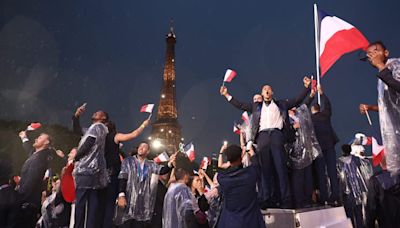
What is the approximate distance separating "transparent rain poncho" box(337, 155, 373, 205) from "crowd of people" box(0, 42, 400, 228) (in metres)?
0.19

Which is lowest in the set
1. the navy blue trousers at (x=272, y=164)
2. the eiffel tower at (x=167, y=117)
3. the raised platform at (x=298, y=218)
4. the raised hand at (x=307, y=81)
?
the raised platform at (x=298, y=218)

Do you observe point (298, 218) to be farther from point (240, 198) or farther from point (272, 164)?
point (272, 164)

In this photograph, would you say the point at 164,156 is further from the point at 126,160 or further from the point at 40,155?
the point at 40,155

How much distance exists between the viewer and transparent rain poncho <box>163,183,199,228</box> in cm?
480

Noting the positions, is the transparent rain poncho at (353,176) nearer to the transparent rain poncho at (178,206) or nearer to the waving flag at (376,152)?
the waving flag at (376,152)

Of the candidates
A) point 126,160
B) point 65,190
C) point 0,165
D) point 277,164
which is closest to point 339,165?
point 277,164

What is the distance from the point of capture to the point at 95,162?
4766mm

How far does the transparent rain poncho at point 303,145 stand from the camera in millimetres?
5266

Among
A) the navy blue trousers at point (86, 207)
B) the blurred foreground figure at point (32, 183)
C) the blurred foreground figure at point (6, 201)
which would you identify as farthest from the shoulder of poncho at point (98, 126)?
the blurred foreground figure at point (6, 201)

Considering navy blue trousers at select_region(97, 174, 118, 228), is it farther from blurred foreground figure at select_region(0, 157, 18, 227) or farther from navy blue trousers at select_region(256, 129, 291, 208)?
navy blue trousers at select_region(256, 129, 291, 208)

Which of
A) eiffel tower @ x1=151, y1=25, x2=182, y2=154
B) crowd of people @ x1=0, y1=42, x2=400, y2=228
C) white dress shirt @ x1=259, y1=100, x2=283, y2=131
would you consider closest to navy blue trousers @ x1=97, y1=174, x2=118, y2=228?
crowd of people @ x1=0, y1=42, x2=400, y2=228

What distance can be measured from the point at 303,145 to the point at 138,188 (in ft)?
9.78

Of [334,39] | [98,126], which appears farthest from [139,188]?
[334,39]

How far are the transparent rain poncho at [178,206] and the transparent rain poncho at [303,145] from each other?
1812 mm
